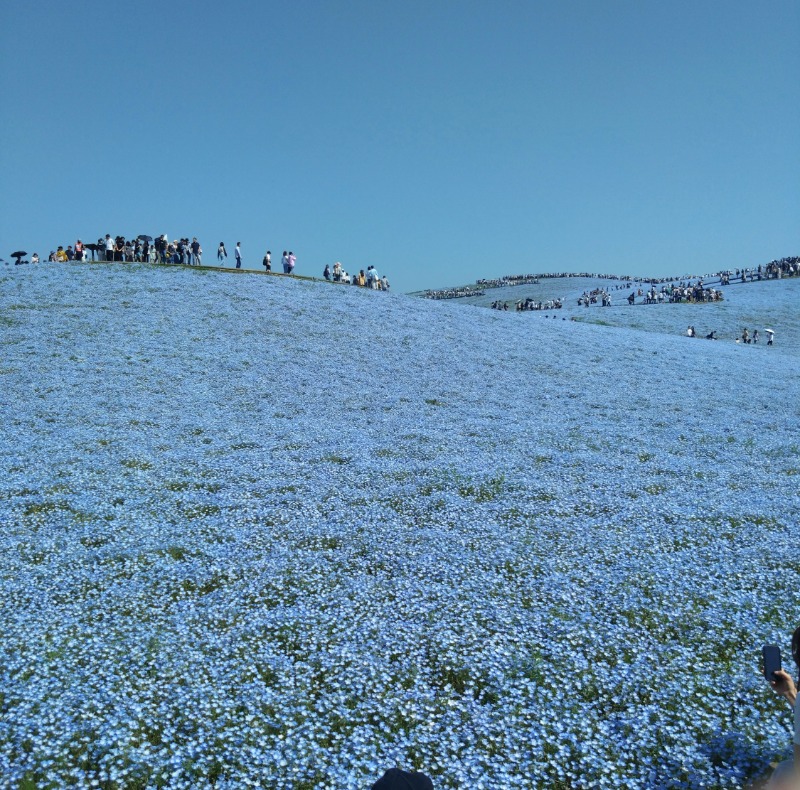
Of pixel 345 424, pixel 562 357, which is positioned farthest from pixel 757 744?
pixel 562 357

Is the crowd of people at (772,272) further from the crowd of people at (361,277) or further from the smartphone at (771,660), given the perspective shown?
the smartphone at (771,660)

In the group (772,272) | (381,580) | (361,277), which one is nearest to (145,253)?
(361,277)

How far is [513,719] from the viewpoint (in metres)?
5.01

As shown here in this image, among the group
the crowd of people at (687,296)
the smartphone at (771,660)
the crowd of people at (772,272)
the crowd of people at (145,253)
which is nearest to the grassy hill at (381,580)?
the smartphone at (771,660)

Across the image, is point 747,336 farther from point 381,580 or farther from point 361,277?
point 381,580

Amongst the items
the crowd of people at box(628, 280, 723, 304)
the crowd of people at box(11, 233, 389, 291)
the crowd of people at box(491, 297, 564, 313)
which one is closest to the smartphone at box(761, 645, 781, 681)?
the crowd of people at box(11, 233, 389, 291)

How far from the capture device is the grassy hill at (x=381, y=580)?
4.74 metres

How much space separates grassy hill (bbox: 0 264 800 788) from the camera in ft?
15.5

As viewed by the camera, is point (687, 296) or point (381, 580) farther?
point (687, 296)

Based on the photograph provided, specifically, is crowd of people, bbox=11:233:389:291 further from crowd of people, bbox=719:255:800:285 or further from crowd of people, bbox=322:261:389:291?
crowd of people, bbox=719:255:800:285

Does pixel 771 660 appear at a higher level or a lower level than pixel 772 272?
lower

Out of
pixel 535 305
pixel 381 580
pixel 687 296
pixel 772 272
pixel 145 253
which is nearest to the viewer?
pixel 381 580

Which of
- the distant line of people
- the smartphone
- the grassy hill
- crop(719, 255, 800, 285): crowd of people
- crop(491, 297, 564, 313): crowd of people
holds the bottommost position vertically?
the grassy hill

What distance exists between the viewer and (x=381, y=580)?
23.7 ft
